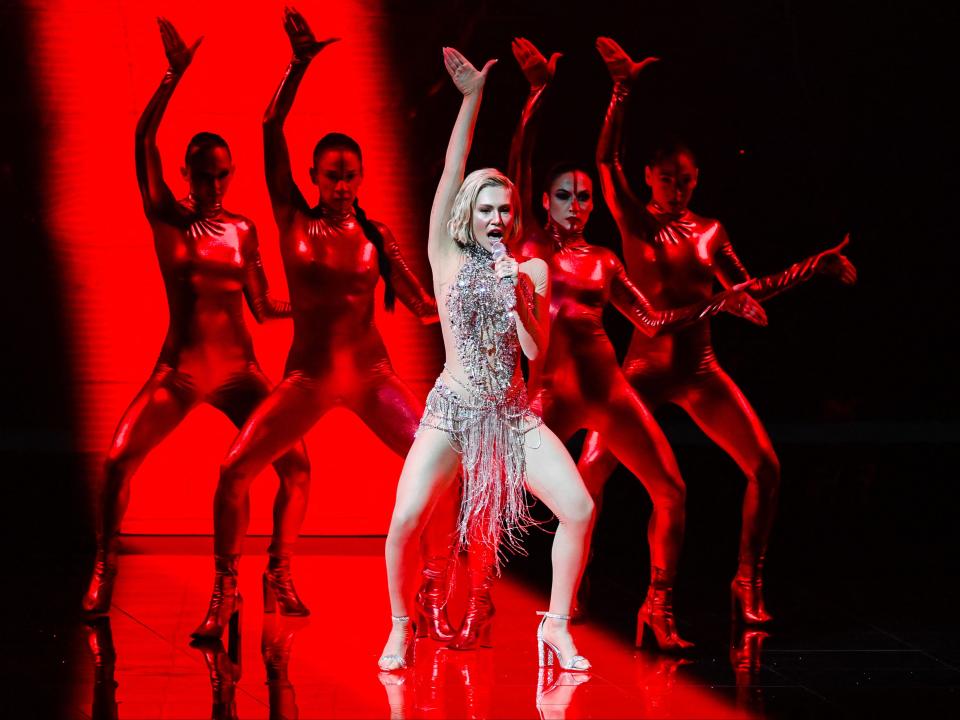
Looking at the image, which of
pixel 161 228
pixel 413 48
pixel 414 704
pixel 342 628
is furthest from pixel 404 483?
pixel 413 48

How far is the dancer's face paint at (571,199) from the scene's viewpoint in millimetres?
5605

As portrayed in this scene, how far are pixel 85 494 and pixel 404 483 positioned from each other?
3287mm

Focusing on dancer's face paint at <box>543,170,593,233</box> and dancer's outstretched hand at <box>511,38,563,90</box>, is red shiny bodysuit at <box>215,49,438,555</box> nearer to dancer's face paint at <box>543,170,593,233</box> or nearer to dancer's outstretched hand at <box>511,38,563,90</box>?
dancer's face paint at <box>543,170,593,233</box>

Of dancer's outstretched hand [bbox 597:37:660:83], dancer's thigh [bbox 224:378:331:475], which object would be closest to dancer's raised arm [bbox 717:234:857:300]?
dancer's outstretched hand [bbox 597:37:660:83]

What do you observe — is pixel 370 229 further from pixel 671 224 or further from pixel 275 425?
pixel 671 224

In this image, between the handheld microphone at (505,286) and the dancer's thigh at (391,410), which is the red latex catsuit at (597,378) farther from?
the handheld microphone at (505,286)

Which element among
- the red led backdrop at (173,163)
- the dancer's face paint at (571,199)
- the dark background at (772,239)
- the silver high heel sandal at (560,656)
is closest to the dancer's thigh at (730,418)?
the dancer's face paint at (571,199)

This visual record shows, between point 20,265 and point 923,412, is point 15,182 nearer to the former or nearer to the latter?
point 20,265

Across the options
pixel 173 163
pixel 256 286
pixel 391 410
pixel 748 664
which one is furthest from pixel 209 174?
pixel 748 664

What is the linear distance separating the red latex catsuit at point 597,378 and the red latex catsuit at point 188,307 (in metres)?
1.09

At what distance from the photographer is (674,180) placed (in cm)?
594

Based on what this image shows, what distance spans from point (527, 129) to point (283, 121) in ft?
3.03

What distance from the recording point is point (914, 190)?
8492 millimetres

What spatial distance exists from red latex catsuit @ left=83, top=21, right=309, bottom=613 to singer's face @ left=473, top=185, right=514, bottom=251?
1.29 m
